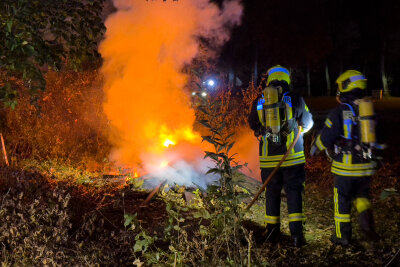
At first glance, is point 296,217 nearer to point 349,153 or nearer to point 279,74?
point 349,153

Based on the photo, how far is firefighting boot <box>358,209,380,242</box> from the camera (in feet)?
13.3

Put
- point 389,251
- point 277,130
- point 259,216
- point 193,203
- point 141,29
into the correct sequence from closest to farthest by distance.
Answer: point 389,251
point 277,130
point 259,216
point 193,203
point 141,29

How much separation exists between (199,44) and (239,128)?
2.60 m

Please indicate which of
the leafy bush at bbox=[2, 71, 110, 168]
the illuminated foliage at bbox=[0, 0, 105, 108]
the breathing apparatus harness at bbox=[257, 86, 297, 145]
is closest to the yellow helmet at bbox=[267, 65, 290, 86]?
the breathing apparatus harness at bbox=[257, 86, 297, 145]

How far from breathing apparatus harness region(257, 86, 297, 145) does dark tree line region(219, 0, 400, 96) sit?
1710 cm

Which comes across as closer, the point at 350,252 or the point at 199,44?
the point at 350,252

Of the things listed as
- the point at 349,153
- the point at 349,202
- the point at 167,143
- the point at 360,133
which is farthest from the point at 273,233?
the point at 167,143

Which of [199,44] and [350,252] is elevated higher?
[199,44]

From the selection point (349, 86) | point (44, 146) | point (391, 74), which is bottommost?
point (349, 86)

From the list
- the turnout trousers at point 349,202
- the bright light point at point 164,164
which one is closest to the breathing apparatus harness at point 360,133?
the turnout trousers at point 349,202

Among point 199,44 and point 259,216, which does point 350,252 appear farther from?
point 199,44

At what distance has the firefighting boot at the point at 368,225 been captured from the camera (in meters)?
4.05

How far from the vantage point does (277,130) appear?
14.1 ft

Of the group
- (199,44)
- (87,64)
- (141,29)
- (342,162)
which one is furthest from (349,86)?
(87,64)
